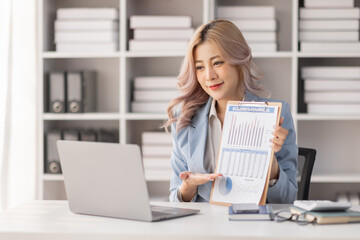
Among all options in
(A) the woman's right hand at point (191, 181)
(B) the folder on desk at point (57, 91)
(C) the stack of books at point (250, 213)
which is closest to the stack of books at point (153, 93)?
(B) the folder on desk at point (57, 91)

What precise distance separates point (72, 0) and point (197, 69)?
1.85 meters

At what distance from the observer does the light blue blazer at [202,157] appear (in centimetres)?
207

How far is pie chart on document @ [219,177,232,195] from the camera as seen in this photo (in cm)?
192

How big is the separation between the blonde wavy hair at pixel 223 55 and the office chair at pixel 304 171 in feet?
1.11

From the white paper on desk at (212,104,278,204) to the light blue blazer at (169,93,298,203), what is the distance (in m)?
0.19

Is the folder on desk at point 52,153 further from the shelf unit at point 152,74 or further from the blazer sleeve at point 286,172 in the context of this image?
the blazer sleeve at point 286,172

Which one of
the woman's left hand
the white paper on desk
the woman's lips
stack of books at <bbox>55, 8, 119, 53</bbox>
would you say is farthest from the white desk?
stack of books at <bbox>55, 8, 119, 53</bbox>

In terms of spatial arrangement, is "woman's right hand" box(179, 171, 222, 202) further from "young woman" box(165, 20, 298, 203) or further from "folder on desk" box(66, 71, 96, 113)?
"folder on desk" box(66, 71, 96, 113)

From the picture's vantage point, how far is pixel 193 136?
7.45ft

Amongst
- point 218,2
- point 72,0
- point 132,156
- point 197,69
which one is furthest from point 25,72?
point 132,156

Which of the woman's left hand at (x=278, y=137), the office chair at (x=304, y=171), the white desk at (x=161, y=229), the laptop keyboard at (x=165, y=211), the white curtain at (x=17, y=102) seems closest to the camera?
the white desk at (x=161, y=229)

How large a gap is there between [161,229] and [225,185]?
0.43 metres

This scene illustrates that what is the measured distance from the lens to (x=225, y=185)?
1.93m

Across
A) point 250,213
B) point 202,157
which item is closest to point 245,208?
point 250,213
